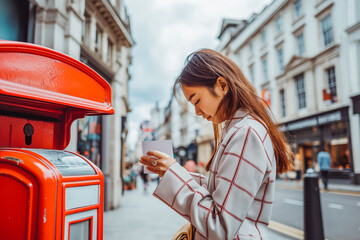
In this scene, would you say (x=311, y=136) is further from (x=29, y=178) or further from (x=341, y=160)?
(x=29, y=178)

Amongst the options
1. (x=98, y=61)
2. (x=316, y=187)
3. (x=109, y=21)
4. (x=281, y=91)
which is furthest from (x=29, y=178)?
(x=281, y=91)

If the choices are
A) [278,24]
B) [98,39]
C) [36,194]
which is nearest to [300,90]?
[278,24]

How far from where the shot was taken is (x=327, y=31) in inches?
606

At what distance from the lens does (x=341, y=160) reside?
14.4m

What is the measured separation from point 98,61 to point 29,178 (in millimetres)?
4837

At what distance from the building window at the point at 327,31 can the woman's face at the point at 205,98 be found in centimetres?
1651

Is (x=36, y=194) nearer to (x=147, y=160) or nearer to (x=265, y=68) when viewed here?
(x=147, y=160)

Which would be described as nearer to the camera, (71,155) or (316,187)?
(71,155)

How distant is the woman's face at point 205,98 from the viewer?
4.37 ft

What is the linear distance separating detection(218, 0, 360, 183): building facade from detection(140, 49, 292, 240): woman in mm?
12937

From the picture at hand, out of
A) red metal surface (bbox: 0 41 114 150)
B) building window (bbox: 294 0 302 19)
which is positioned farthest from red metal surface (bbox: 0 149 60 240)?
building window (bbox: 294 0 302 19)

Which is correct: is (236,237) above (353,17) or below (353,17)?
below

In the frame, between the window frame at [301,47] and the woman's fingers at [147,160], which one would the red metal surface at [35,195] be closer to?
the woman's fingers at [147,160]

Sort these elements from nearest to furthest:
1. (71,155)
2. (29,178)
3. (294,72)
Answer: (29,178), (71,155), (294,72)
